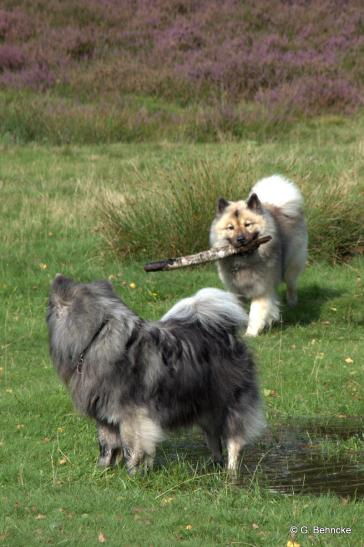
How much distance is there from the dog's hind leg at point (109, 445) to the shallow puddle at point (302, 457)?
0.58 meters

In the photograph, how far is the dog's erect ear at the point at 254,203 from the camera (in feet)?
37.1

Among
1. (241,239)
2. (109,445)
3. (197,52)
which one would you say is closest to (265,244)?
(241,239)

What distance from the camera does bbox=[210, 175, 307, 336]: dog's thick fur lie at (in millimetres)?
11500

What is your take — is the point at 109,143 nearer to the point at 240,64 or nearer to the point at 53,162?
the point at 53,162

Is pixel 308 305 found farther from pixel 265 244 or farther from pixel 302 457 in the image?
pixel 302 457

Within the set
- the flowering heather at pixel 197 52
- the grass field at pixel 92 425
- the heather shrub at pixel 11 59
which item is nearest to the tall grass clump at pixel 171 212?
the grass field at pixel 92 425

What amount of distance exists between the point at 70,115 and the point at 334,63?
24.3 feet

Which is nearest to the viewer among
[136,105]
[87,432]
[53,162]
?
[87,432]

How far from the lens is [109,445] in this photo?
688 cm

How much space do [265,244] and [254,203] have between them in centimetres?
→ 59

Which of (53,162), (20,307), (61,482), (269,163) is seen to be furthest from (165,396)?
(53,162)

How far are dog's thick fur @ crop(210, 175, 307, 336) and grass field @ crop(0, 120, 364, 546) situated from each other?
0.42 meters

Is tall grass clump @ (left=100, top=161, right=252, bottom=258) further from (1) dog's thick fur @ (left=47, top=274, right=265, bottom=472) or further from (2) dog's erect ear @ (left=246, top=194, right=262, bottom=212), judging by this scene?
(1) dog's thick fur @ (left=47, top=274, right=265, bottom=472)

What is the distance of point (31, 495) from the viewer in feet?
20.1
